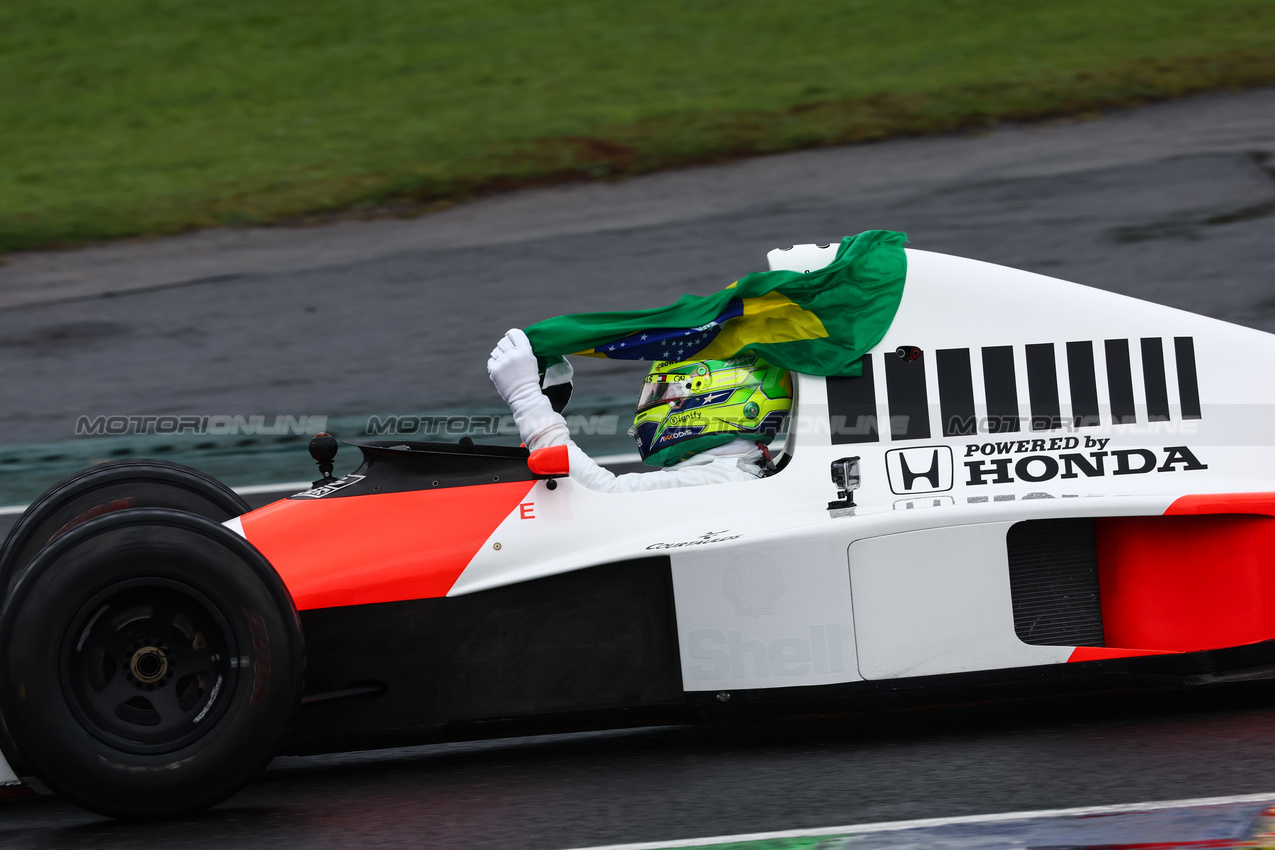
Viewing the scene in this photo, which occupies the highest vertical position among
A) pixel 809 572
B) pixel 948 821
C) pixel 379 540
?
pixel 379 540

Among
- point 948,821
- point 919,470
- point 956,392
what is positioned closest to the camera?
point 948,821

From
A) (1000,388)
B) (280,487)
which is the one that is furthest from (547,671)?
(280,487)

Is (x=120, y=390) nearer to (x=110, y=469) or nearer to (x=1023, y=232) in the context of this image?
(x=110, y=469)

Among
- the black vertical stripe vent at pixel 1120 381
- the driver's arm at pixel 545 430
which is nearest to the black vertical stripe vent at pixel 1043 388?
the black vertical stripe vent at pixel 1120 381

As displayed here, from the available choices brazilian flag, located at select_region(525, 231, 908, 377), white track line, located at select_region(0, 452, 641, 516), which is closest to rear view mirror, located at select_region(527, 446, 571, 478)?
brazilian flag, located at select_region(525, 231, 908, 377)

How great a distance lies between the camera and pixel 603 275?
433 inches

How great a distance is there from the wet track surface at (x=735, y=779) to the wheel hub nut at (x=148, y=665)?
0.42 metres

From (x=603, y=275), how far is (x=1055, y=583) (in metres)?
6.82

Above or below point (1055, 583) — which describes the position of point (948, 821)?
below

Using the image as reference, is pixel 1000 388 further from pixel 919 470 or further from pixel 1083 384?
pixel 919 470

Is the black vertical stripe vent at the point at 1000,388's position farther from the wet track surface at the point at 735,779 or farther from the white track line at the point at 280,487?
the white track line at the point at 280,487

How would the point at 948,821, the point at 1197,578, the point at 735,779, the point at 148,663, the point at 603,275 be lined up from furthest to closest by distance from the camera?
the point at 603,275
the point at 1197,578
the point at 735,779
the point at 148,663
the point at 948,821

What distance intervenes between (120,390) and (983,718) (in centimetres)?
698

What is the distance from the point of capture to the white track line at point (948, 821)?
3.74 metres
